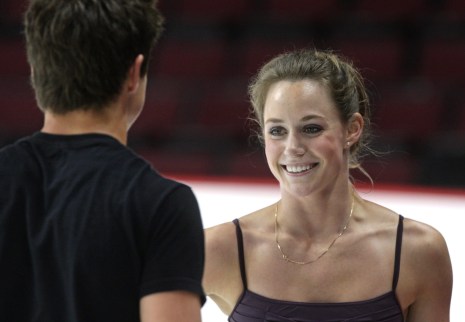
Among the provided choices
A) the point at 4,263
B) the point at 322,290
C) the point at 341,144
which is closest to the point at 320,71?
the point at 341,144

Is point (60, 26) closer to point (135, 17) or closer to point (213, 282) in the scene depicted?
point (135, 17)

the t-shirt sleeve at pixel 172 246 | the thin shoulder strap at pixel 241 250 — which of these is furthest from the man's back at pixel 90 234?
the thin shoulder strap at pixel 241 250

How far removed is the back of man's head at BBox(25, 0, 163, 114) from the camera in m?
1.47

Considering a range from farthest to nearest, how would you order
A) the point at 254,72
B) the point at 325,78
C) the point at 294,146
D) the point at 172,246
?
the point at 254,72, the point at 325,78, the point at 294,146, the point at 172,246

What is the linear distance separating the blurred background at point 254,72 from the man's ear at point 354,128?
13.4ft

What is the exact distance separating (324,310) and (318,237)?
231mm

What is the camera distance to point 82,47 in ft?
4.82

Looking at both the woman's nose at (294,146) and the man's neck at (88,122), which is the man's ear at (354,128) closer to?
the woman's nose at (294,146)

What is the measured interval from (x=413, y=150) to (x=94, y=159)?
6.23 m

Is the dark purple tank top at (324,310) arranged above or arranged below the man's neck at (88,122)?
below

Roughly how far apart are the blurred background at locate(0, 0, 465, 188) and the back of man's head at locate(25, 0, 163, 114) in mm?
5341

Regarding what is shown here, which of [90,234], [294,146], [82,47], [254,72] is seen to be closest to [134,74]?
A: [82,47]

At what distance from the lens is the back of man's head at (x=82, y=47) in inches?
57.9

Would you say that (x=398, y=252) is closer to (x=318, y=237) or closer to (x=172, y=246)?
(x=318, y=237)
